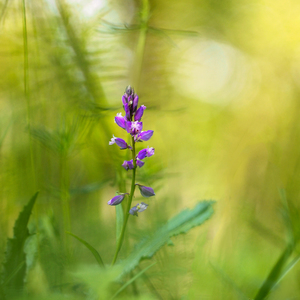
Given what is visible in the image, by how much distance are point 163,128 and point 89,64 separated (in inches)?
13.2

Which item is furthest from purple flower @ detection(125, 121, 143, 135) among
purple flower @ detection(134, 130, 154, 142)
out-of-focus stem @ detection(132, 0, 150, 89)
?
out-of-focus stem @ detection(132, 0, 150, 89)

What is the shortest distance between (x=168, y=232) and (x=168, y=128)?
586 millimetres

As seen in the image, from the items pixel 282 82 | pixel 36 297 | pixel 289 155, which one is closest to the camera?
pixel 36 297

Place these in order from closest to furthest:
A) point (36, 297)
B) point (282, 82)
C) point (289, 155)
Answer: point (36, 297) < point (289, 155) < point (282, 82)

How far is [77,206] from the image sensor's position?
0.62 metres

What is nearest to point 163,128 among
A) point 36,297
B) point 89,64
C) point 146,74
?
point 146,74

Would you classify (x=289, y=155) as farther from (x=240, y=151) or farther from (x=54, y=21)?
(x=54, y=21)

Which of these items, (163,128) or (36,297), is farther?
(163,128)

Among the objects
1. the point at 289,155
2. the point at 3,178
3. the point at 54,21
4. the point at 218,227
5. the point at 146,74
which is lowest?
the point at 218,227

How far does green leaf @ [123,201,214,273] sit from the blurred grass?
64mm

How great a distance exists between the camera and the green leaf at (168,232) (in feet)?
0.96

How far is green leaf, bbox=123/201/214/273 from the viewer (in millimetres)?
291

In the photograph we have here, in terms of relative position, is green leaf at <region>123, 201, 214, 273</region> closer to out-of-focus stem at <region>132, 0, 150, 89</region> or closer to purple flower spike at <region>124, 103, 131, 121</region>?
purple flower spike at <region>124, 103, 131, 121</region>

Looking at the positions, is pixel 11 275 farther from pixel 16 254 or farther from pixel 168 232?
pixel 168 232
